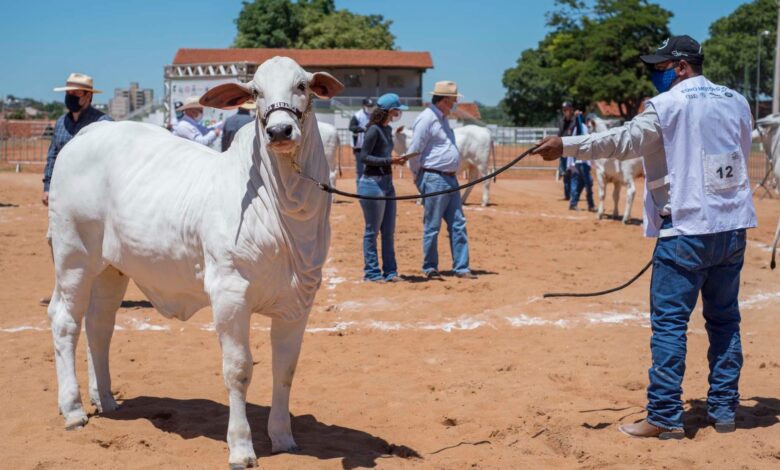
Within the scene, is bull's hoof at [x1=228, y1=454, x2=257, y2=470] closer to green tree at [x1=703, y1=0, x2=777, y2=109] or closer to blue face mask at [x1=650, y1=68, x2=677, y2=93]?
blue face mask at [x1=650, y1=68, x2=677, y2=93]

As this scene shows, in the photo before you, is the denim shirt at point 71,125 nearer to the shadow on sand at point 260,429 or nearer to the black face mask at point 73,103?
the black face mask at point 73,103

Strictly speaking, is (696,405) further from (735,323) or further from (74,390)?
(74,390)

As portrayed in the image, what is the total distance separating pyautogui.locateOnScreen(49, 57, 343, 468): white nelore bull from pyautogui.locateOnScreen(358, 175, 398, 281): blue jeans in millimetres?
5221

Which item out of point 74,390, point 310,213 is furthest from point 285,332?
point 74,390

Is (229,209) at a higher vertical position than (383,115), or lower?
lower

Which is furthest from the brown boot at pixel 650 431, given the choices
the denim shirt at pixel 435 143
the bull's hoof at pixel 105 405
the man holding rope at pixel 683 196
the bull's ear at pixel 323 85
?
the denim shirt at pixel 435 143

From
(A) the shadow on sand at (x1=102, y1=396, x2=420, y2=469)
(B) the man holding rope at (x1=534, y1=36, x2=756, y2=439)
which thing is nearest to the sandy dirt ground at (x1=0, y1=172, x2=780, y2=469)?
(A) the shadow on sand at (x1=102, y1=396, x2=420, y2=469)

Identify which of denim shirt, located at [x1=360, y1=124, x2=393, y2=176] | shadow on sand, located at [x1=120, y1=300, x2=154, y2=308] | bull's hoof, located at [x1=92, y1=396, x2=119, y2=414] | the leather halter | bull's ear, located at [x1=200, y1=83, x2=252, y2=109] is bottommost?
shadow on sand, located at [x1=120, y1=300, x2=154, y2=308]

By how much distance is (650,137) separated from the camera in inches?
221

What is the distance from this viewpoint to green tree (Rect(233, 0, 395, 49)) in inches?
3063

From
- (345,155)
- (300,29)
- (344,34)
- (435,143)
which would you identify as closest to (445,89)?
(435,143)

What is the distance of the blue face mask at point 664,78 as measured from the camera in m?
5.77

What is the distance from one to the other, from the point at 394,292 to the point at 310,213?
572cm

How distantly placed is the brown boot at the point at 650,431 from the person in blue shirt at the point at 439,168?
5.80 m
